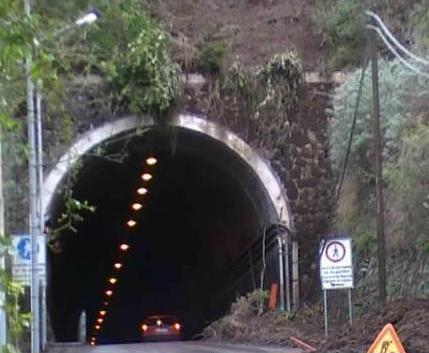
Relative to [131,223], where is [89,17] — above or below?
above

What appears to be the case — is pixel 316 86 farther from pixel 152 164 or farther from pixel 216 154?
pixel 152 164

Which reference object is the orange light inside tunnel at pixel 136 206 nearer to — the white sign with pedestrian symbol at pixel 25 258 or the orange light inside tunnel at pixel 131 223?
the orange light inside tunnel at pixel 131 223

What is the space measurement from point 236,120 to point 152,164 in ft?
23.0

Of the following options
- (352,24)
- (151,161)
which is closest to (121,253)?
(151,161)

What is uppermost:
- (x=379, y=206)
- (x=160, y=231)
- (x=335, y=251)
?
(x=160, y=231)

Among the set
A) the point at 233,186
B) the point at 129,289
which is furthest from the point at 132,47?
the point at 129,289

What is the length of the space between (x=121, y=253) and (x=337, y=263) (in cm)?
3665

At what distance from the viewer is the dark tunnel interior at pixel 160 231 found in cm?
3491

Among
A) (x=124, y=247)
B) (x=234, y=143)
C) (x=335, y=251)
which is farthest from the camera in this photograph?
(x=124, y=247)

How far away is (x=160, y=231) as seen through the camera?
5272cm

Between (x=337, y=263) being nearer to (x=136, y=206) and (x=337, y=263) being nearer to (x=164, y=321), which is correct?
(x=164, y=321)

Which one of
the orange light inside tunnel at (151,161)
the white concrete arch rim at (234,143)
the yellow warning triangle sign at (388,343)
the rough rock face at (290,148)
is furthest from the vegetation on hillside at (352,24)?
the yellow warning triangle sign at (388,343)

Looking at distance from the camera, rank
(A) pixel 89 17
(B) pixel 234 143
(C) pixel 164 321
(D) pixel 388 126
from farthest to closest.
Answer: (C) pixel 164 321 → (B) pixel 234 143 → (D) pixel 388 126 → (A) pixel 89 17

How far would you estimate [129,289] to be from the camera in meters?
69.8
